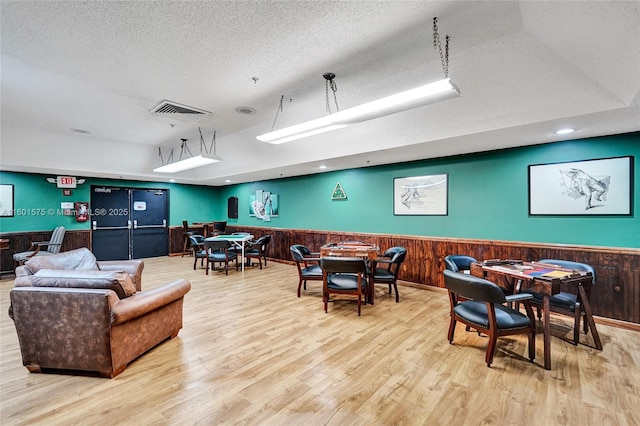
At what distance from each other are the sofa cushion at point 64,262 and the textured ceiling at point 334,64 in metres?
1.98

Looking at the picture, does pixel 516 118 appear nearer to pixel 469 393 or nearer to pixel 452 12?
pixel 452 12

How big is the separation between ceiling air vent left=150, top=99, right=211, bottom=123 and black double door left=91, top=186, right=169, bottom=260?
18.3 feet

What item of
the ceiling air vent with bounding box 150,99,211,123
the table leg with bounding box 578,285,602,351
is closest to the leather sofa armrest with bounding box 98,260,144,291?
the ceiling air vent with bounding box 150,99,211,123

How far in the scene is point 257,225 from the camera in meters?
8.84

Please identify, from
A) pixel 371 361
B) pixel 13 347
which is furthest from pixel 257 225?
pixel 371 361

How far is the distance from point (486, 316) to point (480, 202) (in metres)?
2.55

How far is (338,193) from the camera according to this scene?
22.0ft

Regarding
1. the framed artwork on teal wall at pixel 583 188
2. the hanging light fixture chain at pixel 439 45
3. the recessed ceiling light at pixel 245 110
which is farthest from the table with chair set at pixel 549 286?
the recessed ceiling light at pixel 245 110

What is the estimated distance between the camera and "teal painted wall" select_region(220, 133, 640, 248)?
364cm

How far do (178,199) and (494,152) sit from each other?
8.97m

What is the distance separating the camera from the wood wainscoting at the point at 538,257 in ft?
11.3

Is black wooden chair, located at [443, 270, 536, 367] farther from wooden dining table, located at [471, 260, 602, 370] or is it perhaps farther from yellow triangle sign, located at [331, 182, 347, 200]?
yellow triangle sign, located at [331, 182, 347, 200]

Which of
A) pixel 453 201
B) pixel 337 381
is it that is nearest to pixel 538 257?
pixel 453 201

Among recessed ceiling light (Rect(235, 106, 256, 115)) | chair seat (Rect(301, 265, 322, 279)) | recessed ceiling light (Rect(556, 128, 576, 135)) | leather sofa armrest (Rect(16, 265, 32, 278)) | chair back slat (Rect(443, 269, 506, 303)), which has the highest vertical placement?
recessed ceiling light (Rect(235, 106, 256, 115))
